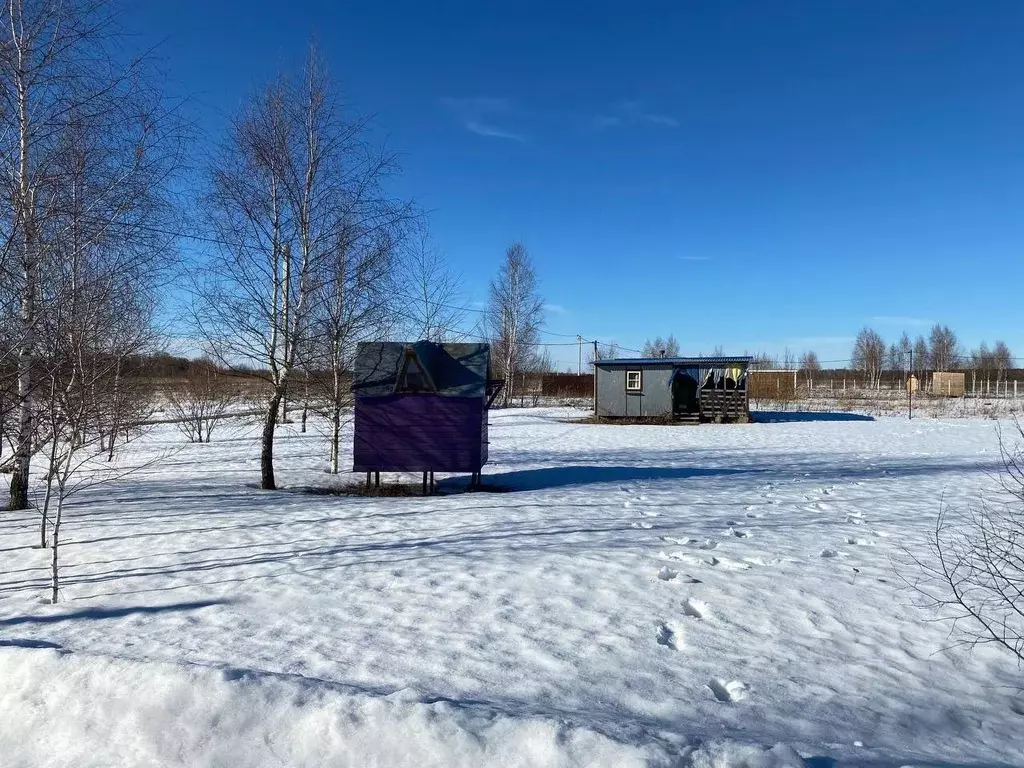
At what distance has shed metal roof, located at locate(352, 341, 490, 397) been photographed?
10469mm

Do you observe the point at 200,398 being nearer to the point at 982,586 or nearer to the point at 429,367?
the point at 429,367

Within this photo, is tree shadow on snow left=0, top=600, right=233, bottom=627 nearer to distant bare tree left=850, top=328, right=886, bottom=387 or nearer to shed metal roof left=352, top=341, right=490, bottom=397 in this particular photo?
shed metal roof left=352, top=341, right=490, bottom=397

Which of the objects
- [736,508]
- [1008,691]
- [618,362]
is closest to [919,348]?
[618,362]

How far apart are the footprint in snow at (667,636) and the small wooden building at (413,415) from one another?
6.34 m

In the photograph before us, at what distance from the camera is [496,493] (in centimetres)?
1033

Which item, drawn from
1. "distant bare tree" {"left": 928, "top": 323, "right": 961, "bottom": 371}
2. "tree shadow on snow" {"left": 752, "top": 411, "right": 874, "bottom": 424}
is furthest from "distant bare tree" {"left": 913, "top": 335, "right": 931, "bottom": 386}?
"tree shadow on snow" {"left": 752, "top": 411, "right": 874, "bottom": 424}

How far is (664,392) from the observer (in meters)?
27.7

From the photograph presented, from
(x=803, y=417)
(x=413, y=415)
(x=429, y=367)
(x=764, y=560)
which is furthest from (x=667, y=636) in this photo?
(x=803, y=417)

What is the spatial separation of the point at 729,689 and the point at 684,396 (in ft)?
87.5

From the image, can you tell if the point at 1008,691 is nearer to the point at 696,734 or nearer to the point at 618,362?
the point at 696,734

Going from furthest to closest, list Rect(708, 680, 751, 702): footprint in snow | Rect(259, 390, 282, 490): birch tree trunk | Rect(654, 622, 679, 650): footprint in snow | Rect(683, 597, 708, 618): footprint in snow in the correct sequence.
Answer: Rect(259, 390, 282, 490): birch tree trunk < Rect(683, 597, 708, 618): footprint in snow < Rect(654, 622, 679, 650): footprint in snow < Rect(708, 680, 751, 702): footprint in snow

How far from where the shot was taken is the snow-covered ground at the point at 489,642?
2.92 meters

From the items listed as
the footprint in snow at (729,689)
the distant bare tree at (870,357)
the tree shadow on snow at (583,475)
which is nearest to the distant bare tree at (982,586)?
the footprint in snow at (729,689)

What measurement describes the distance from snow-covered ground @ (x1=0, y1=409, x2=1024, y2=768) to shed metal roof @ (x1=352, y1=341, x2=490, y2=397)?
2.10 m
